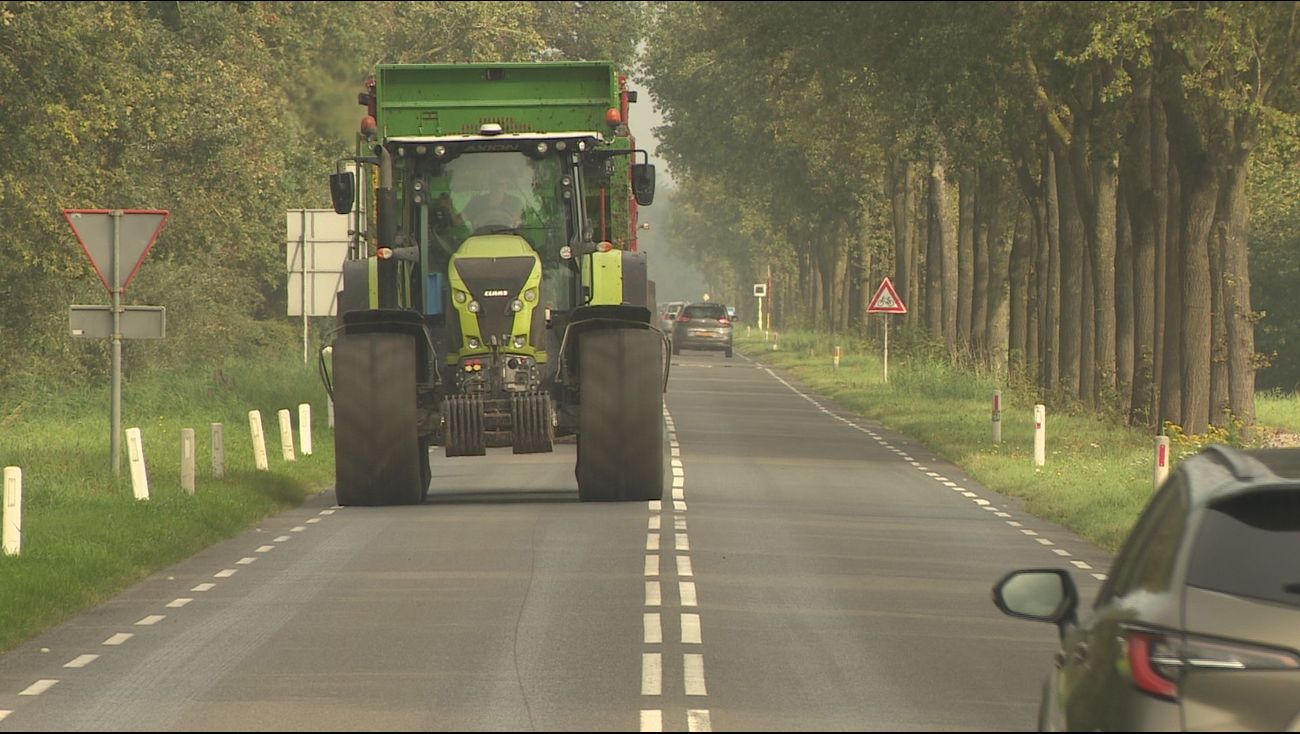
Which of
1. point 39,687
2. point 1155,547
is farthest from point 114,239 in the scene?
point 1155,547

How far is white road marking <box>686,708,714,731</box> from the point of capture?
1107 cm

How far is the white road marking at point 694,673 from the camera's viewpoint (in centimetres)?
1236

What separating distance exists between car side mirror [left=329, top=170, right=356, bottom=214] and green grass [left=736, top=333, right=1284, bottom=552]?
7.62 metres

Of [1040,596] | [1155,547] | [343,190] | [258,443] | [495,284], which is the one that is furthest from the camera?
[258,443]

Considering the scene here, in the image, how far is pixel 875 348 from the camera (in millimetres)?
74562

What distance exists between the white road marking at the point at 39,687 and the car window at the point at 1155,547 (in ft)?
23.8

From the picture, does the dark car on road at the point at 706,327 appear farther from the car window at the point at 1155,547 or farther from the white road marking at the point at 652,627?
the car window at the point at 1155,547

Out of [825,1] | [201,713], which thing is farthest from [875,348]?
[201,713]

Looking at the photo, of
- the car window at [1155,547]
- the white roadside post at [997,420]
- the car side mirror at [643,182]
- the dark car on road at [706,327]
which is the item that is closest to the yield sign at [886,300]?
the white roadside post at [997,420]

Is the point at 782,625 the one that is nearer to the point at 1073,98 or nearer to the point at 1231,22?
the point at 1231,22

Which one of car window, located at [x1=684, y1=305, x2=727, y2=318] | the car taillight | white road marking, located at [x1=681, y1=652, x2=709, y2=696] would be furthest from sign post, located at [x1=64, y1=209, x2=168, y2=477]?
car window, located at [x1=684, y1=305, x2=727, y2=318]

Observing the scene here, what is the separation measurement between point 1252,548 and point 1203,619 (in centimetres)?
43

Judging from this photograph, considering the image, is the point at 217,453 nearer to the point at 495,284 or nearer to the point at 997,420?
the point at 495,284

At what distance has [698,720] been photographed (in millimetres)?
11328
